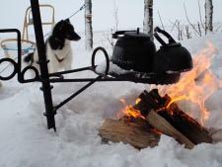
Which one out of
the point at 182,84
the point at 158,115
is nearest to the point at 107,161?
the point at 158,115

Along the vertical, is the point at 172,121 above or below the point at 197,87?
below

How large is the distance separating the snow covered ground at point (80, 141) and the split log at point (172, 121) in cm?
18

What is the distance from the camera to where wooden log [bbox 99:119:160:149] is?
9.74 feet

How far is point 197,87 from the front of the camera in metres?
3.77

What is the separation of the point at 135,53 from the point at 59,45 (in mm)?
4164

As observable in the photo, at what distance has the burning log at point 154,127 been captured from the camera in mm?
2998

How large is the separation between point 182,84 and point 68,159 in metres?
1.65

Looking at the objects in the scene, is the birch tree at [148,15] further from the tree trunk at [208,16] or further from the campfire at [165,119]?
the campfire at [165,119]

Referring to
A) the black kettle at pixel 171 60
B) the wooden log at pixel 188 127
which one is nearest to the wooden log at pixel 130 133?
the wooden log at pixel 188 127

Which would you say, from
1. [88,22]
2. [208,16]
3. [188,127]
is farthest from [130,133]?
[88,22]

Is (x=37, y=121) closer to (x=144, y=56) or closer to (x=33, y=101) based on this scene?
(x=33, y=101)

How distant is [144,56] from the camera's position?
3.00 m

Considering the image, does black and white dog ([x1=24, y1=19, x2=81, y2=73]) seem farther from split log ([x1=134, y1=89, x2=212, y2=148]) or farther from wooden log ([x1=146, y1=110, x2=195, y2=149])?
wooden log ([x1=146, y1=110, x2=195, y2=149])

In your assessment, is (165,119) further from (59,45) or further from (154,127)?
(59,45)
